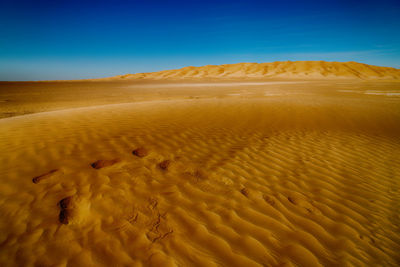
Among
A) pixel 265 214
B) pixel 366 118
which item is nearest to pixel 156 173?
pixel 265 214

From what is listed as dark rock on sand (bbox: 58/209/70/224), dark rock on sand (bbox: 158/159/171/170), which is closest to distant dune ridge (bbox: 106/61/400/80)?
dark rock on sand (bbox: 158/159/171/170)

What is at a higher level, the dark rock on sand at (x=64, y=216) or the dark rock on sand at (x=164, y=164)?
the dark rock on sand at (x=164, y=164)

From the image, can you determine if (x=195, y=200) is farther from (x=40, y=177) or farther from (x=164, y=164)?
(x=40, y=177)

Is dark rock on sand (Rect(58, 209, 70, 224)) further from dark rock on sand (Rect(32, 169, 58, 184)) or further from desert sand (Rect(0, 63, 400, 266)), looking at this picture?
dark rock on sand (Rect(32, 169, 58, 184))

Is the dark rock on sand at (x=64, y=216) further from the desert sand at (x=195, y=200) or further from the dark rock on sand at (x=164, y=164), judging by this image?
the dark rock on sand at (x=164, y=164)

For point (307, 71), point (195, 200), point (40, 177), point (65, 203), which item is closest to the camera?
point (65, 203)

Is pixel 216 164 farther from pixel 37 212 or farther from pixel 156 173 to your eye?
pixel 37 212

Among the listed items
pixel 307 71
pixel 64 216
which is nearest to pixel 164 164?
pixel 64 216

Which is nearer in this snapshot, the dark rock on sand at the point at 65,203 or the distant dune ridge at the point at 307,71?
the dark rock on sand at the point at 65,203

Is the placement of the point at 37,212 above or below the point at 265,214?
above

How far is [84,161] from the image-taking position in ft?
12.4

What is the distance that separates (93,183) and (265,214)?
97.2 inches

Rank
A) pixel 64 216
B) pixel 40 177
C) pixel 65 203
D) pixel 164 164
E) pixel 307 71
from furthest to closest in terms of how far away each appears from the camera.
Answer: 1. pixel 307 71
2. pixel 164 164
3. pixel 40 177
4. pixel 65 203
5. pixel 64 216

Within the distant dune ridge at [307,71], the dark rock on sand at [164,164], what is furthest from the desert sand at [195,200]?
the distant dune ridge at [307,71]
